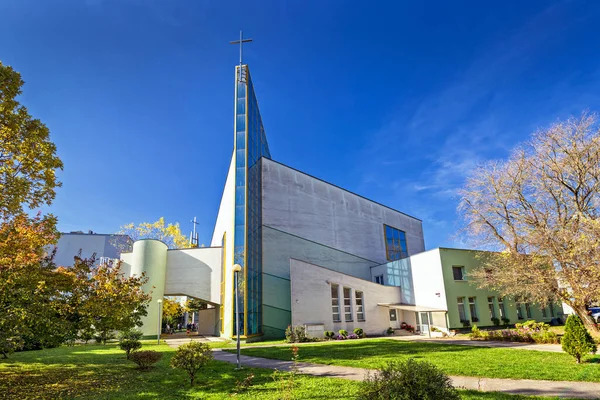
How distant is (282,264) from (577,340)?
2167cm

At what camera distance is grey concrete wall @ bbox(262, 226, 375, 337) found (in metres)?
27.3

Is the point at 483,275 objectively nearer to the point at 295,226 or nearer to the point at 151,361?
the point at 295,226

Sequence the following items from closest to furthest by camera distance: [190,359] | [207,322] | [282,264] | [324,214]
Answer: [190,359] → [282,264] → [324,214] → [207,322]

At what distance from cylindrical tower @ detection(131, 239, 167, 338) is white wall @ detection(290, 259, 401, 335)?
50.2 feet

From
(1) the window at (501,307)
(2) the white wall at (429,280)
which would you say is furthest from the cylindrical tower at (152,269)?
(1) the window at (501,307)

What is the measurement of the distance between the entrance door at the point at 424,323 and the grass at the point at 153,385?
18593 millimetres

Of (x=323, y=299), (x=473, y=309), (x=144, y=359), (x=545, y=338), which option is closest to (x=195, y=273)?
(x=323, y=299)

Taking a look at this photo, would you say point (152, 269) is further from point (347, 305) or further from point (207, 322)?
point (347, 305)

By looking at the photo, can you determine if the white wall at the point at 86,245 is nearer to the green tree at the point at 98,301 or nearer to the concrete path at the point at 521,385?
the green tree at the point at 98,301

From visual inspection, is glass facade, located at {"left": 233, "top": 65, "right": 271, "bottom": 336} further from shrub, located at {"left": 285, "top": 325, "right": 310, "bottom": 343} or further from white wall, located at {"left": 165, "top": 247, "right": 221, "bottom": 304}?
white wall, located at {"left": 165, "top": 247, "right": 221, "bottom": 304}

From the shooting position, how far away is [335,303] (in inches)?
1074

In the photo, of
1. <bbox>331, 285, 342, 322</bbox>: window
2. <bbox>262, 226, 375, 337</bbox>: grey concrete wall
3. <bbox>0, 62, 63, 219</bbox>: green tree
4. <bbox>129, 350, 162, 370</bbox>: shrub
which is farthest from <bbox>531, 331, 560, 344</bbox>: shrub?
<bbox>0, 62, 63, 219</bbox>: green tree

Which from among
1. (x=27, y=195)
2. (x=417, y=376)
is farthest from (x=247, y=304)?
(x=417, y=376)

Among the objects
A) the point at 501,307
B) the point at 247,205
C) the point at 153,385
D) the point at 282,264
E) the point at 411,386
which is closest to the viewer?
the point at 411,386
